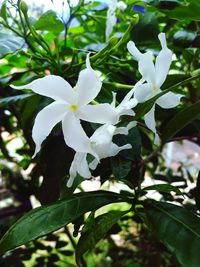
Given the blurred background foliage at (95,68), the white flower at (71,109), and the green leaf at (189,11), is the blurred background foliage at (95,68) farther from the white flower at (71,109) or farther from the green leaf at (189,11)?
the white flower at (71,109)

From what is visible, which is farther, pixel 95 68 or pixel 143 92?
pixel 95 68

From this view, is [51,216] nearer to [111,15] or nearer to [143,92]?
[143,92]

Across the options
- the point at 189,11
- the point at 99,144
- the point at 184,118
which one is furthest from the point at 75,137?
the point at 189,11

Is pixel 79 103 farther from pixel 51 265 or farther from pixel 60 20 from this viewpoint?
pixel 51 265

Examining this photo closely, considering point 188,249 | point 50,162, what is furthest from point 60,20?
point 188,249

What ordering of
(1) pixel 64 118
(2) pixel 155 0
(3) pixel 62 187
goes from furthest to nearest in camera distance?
(2) pixel 155 0 < (3) pixel 62 187 < (1) pixel 64 118

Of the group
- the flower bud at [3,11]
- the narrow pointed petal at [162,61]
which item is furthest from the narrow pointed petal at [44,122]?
the flower bud at [3,11]
